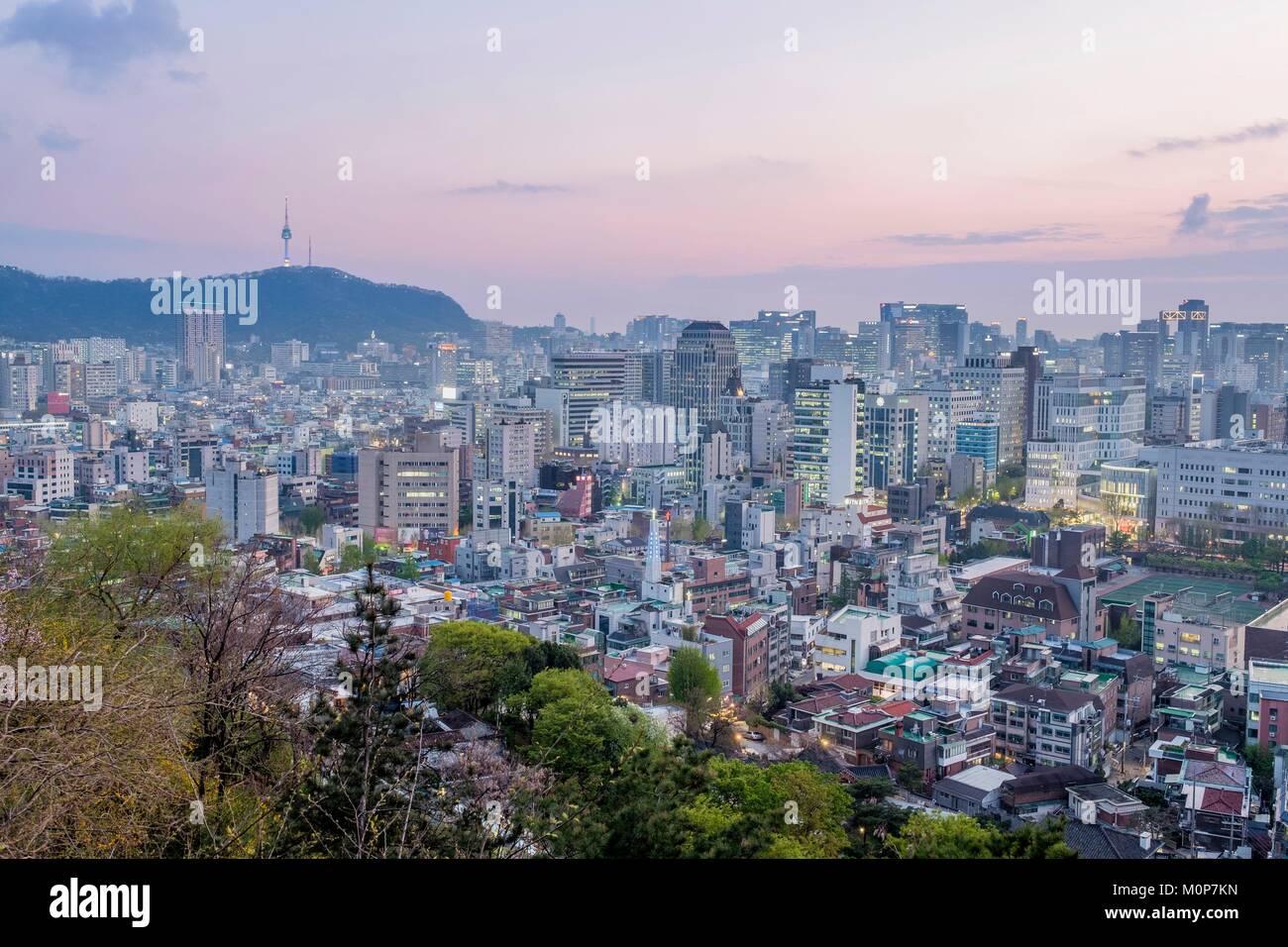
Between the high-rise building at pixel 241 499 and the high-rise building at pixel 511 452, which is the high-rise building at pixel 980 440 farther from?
the high-rise building at pixel 241 499

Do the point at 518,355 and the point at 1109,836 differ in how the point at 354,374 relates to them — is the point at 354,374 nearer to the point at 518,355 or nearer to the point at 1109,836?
the point at 518,355

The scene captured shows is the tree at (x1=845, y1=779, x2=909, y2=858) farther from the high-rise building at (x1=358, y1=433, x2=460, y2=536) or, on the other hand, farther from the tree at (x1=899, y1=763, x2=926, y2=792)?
the high-rise building at (x1=358, y1=433, x2=460, y2=536)

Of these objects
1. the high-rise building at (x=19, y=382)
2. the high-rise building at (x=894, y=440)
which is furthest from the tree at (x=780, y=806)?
the high-rise building at (x=19, y=382)

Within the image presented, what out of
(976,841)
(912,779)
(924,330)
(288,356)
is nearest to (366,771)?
(976,841)

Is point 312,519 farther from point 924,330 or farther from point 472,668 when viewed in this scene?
point 924,330

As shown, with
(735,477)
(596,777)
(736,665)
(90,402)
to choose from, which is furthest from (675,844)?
(90,402)
